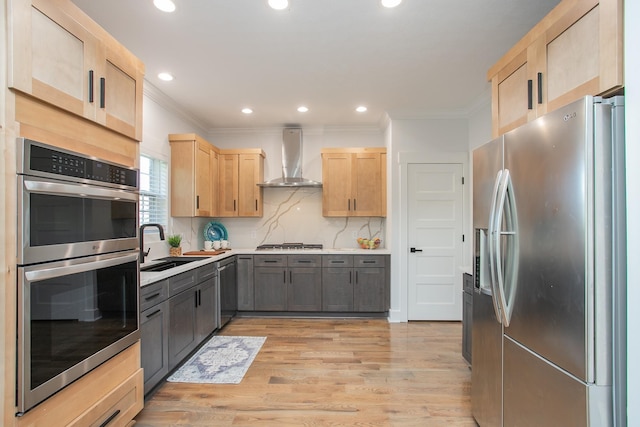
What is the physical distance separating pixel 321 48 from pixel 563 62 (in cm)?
168

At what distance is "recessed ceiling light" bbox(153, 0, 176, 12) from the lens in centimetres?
194

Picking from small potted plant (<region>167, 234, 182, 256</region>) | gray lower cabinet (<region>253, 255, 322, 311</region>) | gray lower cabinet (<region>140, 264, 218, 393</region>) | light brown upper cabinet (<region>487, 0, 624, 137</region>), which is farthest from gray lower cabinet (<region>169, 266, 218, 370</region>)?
light brown upper cabinet (<region>487, 0, 624, 137</region>)

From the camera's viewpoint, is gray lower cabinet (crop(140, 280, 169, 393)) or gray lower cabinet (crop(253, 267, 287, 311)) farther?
gray lower cabinet (crop(253, 267, 287, 311))

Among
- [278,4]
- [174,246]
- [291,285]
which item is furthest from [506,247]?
[174,246]

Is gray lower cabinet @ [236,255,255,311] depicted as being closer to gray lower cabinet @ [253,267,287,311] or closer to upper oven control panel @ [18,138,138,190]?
gray lower cabinet @ [253,267,287,311]

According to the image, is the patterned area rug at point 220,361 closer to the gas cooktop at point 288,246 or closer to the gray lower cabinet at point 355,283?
the gray lower cabinet at point 355,283

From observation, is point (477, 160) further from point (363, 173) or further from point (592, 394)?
point (363, 173)

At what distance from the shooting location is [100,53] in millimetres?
1609

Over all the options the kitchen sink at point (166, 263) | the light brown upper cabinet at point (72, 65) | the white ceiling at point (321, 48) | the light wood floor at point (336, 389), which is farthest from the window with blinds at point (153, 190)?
the light wood floor at point (336, 389)

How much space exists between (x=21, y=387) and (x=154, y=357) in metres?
1.18

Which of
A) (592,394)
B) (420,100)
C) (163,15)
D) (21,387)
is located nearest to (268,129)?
(420,100)

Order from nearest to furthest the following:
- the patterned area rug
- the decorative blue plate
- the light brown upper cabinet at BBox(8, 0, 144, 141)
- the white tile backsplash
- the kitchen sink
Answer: the light brown upper cabinet at BBox(8, 0, 144, 141), the patterned area rug, the kitchen sink, the decorative blue plate, the white tile backsplash

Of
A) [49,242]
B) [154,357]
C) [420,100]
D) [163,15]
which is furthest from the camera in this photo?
[420,100]

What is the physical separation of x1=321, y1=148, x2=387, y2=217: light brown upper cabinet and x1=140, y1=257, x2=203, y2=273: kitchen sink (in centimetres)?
202
